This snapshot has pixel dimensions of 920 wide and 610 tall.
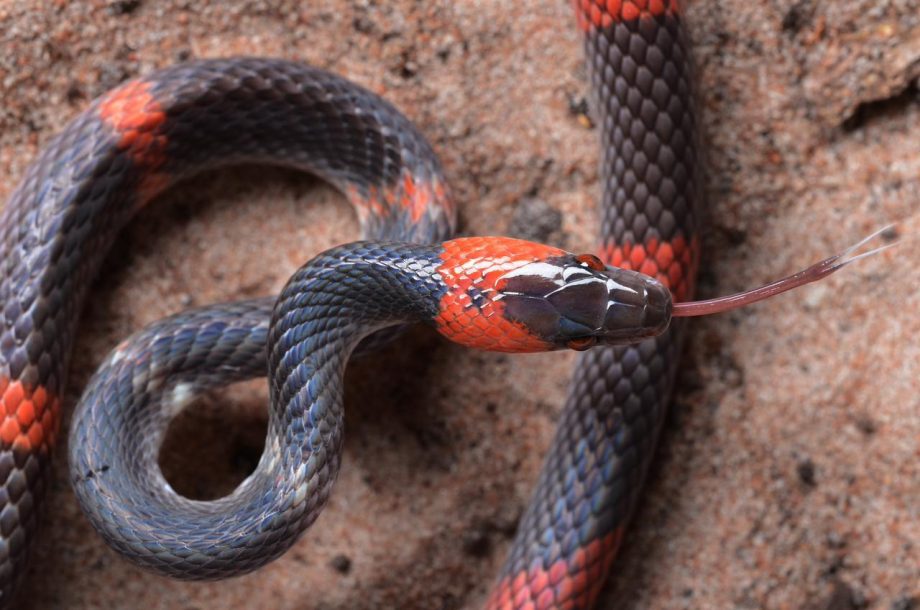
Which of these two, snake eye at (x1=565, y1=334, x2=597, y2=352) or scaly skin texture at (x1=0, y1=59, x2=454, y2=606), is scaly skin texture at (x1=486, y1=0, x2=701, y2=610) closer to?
snake eye at (x1=565, y1=334, x2=597, y2=352)

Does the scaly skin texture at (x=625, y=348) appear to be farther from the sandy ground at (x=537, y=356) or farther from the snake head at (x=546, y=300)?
the snake head at (x=546, y=300)

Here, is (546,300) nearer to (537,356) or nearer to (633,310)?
(633,310)

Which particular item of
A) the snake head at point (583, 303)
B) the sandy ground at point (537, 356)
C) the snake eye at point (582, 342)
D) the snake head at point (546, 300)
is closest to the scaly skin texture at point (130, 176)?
the sandy ground at point (537, 356)

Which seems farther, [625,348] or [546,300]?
[625,348]

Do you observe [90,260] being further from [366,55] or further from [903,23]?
[903,23]

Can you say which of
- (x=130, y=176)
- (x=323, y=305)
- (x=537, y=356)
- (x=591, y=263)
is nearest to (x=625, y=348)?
(x=537, y=356)

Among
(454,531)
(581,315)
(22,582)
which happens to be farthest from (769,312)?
(22,582)
